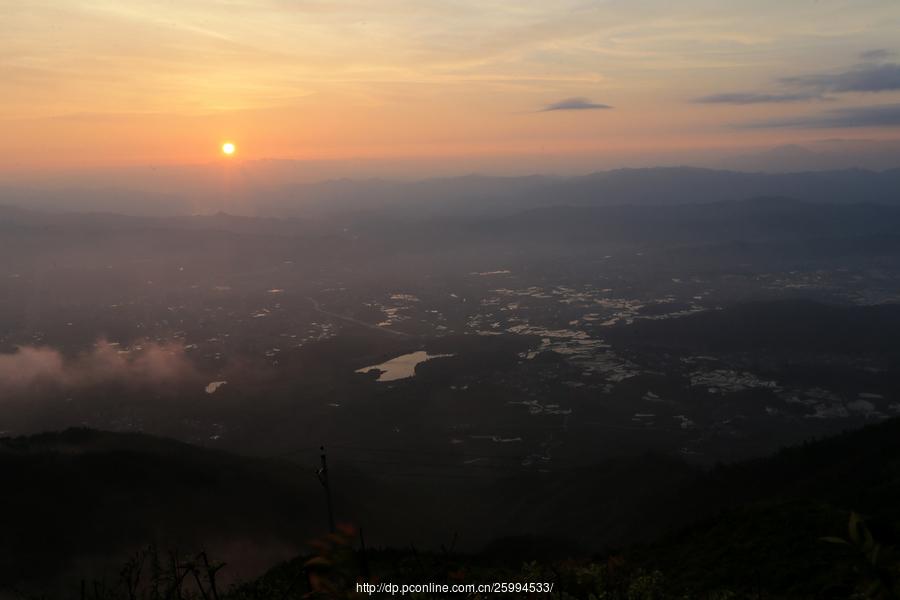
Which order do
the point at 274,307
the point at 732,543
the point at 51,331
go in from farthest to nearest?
the point at 274,307 < the point at 51,331 < the point at 732,543

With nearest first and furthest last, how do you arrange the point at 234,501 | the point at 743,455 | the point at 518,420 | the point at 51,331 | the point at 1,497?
the point at 1,497 → the point at 234,501 → the point at 743,455 → the point at 518,420 → the point at 51,331

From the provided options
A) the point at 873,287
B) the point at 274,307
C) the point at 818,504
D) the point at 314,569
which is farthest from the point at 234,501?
the point at 873,287

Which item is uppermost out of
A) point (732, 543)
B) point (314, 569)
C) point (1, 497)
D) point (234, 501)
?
point (314, 569)

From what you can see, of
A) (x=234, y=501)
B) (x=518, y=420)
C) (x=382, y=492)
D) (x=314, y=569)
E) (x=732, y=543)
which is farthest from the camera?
(x=518, y=420)

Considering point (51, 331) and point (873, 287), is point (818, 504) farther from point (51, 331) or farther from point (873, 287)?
point (873, 287)

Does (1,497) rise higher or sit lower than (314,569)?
lower

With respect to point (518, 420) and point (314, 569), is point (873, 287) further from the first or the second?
point (314, 569)

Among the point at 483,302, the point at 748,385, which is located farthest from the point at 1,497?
the point at 483,302

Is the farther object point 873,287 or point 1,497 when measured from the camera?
point 873,287

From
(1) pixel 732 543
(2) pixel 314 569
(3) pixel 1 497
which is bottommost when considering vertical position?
(3) pixel 1 497
